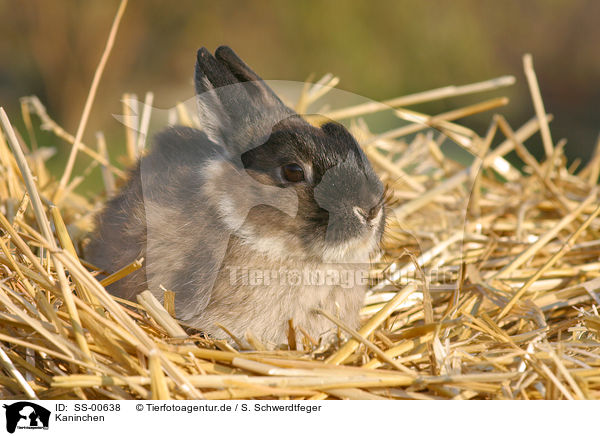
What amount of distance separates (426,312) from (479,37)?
481 cm

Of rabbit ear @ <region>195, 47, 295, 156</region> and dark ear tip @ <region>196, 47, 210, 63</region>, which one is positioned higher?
dark ear tip @ <region>196, 47, 210, 63</region>

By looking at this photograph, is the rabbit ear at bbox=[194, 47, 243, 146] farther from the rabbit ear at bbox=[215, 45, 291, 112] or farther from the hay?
the hay

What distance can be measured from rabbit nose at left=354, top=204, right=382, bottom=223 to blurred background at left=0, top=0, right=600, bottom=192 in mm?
3924

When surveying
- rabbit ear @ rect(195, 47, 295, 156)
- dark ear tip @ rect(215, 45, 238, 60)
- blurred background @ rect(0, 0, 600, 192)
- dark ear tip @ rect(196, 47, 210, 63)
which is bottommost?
rabbit ear @ rect(195, 47, 295, 156)

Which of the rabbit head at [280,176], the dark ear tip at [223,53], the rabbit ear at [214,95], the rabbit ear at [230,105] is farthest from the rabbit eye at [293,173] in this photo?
the dark ear tip at [223,53]

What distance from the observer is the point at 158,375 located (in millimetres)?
1550

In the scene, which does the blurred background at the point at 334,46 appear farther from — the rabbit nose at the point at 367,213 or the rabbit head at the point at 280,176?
the rabbit nose at the point at 367,213

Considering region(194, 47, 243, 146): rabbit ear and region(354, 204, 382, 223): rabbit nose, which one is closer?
region(354, 204, 382, 223): rabbit nose

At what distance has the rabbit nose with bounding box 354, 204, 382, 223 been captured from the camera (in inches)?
76.0

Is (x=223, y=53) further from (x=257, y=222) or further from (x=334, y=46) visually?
(x=334, y=46)

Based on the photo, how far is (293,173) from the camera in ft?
6.52
